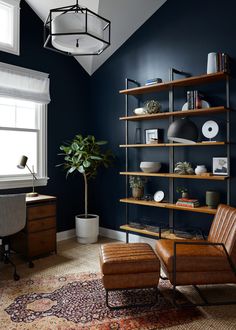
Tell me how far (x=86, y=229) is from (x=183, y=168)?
1.64 m

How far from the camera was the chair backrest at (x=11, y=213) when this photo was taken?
9.62 ft

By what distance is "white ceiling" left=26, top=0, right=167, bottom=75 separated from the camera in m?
3.73

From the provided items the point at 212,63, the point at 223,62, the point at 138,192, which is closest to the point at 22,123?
the point at 138,192

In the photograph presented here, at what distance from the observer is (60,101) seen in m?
4.48

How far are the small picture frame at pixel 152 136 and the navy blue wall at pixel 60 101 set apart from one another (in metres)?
1.28

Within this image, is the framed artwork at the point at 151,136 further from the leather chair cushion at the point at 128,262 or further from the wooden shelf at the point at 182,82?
the leather chair cushion at the point at 128,262

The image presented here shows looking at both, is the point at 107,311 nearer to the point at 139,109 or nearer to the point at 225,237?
the point at 225,237

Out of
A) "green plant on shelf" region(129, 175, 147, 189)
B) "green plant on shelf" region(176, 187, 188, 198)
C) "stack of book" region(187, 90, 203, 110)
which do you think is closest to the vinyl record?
"stack of book" region(187, 90, 203, 110)

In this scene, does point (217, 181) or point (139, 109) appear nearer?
point (217, 181)

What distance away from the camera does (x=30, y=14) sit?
13.3 ft

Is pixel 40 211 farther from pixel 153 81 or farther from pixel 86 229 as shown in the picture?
pixel 153 81

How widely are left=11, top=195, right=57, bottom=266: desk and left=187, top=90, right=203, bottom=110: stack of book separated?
6.61 ft

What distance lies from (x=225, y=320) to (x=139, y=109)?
2.60 metres

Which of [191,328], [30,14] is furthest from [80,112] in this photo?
[191,328]
